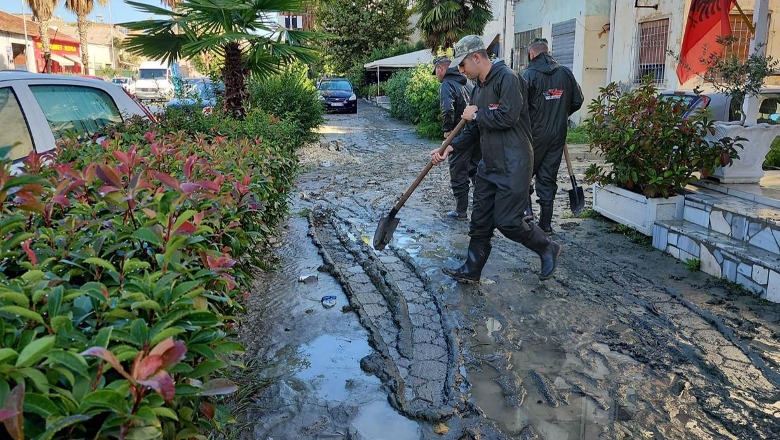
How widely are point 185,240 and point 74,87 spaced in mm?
4345

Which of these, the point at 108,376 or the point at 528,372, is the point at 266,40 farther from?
the point at 108,376

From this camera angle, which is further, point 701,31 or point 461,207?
point 701,31

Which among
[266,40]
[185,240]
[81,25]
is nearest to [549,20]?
[266,40]

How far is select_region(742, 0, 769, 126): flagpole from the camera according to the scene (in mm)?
6594

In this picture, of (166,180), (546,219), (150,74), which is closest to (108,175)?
(166,180)

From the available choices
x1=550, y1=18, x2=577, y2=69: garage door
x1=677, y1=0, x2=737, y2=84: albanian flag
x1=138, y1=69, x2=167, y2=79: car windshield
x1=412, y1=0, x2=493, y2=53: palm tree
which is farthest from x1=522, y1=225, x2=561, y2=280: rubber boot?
x1=138, y1=69, x2=167, y2=79: car windshield

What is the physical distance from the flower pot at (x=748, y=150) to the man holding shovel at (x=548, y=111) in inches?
60.2

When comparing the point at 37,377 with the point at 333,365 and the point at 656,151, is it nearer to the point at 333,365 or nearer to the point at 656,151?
the point at 333,365

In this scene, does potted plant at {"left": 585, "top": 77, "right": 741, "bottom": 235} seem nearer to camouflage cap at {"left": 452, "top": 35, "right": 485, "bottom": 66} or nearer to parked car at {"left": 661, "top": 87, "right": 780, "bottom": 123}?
parked car at {"left": 661, "top": 87, "right": 780, "bottom": 123}

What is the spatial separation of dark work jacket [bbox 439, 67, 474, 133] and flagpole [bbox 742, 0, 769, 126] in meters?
2.98

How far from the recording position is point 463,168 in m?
7.69

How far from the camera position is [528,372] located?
3.82 metres

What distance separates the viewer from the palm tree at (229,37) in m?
7.99

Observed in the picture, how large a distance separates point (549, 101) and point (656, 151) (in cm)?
116
